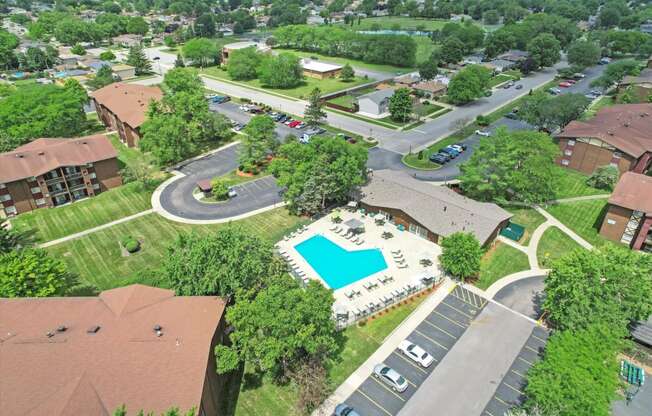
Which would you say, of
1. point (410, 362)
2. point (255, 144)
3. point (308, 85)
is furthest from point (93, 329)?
point (308, 85)

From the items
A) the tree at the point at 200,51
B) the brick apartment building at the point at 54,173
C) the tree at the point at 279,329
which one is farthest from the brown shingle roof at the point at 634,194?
the tree at the point at 200,51

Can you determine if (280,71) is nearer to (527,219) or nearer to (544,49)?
(527,219)

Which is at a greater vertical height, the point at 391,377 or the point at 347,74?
the point at 347,74

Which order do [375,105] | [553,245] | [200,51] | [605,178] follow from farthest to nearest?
[200,51], [375,105], [605,178], [553,245]

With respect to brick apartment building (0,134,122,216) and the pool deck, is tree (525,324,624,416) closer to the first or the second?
the pool deck

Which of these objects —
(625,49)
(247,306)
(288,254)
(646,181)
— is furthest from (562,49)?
(247,306)

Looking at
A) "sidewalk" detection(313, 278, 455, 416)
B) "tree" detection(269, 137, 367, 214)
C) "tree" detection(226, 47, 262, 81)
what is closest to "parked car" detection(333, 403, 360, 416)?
"sidewalk" detection(313, 278, 455, 416)

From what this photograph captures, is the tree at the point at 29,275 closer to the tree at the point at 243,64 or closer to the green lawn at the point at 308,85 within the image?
the green lawn at the point at 308,85
